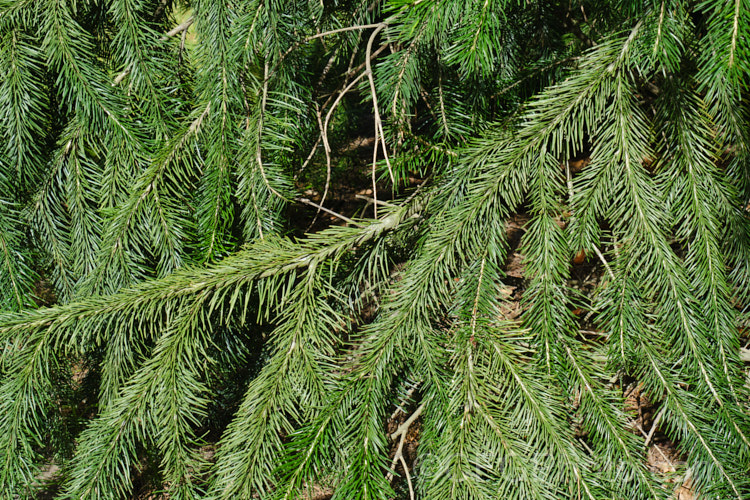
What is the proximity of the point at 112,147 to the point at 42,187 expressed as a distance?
194 mm

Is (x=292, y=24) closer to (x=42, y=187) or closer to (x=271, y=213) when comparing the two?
(x=271, y=213)

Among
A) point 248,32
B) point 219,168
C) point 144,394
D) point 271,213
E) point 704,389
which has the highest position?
point 248,32

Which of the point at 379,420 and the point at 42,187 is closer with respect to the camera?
the point at 379,420

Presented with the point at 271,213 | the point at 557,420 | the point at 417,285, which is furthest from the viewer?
the point at 271,213

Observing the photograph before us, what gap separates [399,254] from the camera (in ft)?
3.55

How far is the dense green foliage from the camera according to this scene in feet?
2.48

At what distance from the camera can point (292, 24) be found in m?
1.04

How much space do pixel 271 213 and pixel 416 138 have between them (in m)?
0.32

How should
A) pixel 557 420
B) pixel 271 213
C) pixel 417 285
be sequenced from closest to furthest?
pixel 557 420 → pixel 417 285 → pixel 271 213

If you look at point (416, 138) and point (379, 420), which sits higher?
point (416, 138)

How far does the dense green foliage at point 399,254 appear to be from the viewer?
2.48 feet

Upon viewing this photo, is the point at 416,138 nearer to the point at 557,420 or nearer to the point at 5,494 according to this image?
the point at 557,420

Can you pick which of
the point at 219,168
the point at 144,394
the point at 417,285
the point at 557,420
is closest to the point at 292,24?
the point at 219,168

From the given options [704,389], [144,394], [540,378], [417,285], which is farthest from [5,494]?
[704,389]
